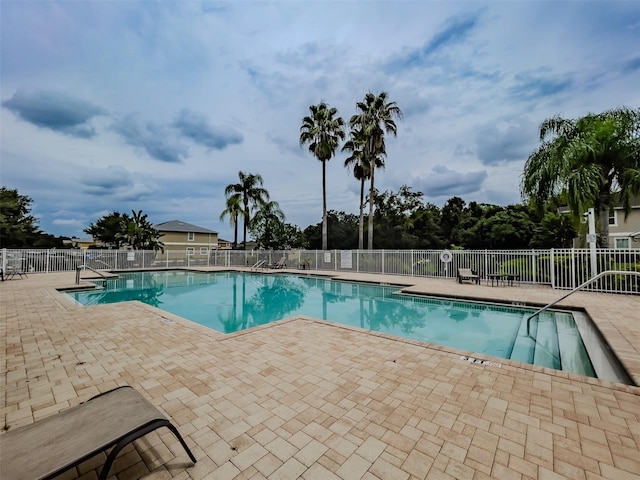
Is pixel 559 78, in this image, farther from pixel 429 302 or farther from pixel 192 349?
pixel 192 349

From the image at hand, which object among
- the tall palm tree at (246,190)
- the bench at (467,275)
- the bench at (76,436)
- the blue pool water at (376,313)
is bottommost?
the blue pool water at (376,313)

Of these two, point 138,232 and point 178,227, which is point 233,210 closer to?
point 138,232

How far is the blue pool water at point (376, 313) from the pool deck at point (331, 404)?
1.22m

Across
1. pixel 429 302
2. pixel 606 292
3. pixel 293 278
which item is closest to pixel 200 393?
pixel 429 302

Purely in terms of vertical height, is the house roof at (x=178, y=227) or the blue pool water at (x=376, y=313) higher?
the house roof at (x=178, y=227)

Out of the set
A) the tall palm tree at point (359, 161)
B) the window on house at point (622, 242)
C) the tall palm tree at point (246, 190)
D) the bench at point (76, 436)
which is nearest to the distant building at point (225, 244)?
the tall palm tree at point (246, 190)

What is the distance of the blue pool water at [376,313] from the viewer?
219 inches

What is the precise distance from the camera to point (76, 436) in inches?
69.0

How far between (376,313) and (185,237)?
118ft

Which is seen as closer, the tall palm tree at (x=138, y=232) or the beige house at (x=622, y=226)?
the beige house at (x=622, y=226)

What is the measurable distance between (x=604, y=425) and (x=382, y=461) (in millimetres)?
2045

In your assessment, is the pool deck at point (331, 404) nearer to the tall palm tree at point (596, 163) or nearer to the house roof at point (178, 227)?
the tall palm tree at point (596, 163)

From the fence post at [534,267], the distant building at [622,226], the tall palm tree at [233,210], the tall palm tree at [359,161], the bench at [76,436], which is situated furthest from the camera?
the tall palm tree at [233,210]

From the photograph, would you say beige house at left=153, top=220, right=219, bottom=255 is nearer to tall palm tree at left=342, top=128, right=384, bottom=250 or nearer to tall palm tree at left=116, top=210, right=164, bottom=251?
tall palm tree at left=116, top=210, right=164, bottom=251
